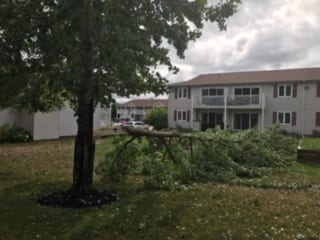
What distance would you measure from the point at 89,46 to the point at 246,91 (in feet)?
111

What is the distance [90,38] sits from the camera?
23.4 ft

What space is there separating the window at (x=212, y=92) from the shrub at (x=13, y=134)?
22205 mm

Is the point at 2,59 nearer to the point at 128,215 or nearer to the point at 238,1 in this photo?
the point at 128,215

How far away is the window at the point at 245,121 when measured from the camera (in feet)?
128

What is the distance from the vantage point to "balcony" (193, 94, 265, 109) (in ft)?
124

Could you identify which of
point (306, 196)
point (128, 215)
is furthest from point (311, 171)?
point (128, 215)

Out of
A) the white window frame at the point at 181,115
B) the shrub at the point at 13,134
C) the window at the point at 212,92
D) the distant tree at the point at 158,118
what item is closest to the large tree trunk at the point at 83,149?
the shrub at the point at 13,134

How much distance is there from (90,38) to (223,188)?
16.9ft

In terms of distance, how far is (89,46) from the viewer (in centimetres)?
713

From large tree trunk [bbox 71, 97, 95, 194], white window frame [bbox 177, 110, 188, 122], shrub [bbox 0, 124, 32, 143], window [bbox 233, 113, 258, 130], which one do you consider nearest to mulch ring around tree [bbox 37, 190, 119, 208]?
large tree trunk [bbox 71, 97, 95, 194]

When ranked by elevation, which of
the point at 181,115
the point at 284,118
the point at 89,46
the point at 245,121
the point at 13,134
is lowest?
the point at 13,134

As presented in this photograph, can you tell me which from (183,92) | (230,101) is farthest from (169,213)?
(183,92)

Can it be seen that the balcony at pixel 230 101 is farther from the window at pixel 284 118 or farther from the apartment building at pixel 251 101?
the window at pixel 284 118

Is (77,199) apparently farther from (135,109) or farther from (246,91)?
(135,109)
